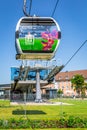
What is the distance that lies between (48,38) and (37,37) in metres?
2.82

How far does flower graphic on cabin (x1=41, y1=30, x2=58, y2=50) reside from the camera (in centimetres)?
3441

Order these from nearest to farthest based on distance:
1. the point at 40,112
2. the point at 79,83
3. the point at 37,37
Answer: the point at 40,112
the point at 37,37
the point at 79,83

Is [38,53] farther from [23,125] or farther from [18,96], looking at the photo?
[18,96]

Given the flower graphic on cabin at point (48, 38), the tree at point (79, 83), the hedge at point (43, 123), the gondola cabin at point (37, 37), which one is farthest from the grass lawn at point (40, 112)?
the tree at point (79, 83)

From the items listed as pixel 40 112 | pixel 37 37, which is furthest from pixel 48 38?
pixel 40 112

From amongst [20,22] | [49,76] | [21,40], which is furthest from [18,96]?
[20,22]

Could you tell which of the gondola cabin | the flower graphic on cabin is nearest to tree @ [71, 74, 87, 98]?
the gondola cabin

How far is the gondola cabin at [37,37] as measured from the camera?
2897cm

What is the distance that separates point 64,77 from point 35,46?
149457 mm

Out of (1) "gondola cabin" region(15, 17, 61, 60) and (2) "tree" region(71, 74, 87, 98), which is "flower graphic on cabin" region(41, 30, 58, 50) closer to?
(1) "gondola cabin" region(15, 17, 61, 60)

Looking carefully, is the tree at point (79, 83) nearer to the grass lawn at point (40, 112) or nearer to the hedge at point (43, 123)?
the grass lawn at point (40, 112)

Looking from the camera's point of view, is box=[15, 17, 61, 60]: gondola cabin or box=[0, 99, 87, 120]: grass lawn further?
box=[15, 17, 61, 60]: gondola cabin

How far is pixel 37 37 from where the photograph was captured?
34125mm

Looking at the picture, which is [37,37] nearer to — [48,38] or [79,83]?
[48,38]
